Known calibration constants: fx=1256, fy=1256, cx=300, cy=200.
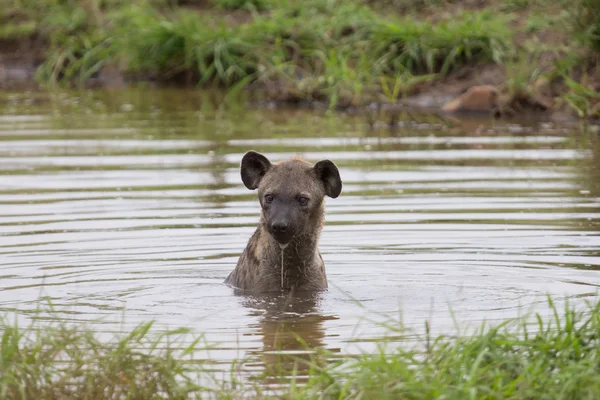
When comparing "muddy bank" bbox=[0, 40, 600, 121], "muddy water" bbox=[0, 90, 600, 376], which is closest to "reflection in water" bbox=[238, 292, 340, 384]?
"muddy water" bbox=[0, 90, 600, 376]

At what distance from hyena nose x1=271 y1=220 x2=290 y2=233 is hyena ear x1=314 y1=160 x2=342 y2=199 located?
52cm

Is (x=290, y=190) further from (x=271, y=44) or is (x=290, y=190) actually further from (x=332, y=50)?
(x=271, y=44)

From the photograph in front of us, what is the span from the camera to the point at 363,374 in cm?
524

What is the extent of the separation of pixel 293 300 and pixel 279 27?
11.0 m

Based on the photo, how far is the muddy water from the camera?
7.64 meters

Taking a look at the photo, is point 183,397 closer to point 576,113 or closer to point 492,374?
point 492,374

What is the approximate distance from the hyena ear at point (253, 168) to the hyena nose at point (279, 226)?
22.4 inches

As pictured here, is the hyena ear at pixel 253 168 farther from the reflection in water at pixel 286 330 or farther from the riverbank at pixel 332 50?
the riverbank at pixel 332 50

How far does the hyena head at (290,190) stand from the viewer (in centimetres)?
768

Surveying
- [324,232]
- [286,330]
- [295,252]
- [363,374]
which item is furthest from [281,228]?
[324,232]

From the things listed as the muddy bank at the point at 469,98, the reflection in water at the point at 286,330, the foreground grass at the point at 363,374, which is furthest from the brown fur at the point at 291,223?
the muddy bank at the point at 469,98

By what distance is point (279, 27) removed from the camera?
60.8 ft

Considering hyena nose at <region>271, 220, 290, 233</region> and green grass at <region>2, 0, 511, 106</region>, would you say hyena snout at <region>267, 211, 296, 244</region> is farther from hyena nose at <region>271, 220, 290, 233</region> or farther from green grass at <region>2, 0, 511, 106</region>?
green grass at <region>2, 0, 511, 106</region>

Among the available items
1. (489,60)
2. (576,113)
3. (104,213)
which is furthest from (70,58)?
(104,213)
